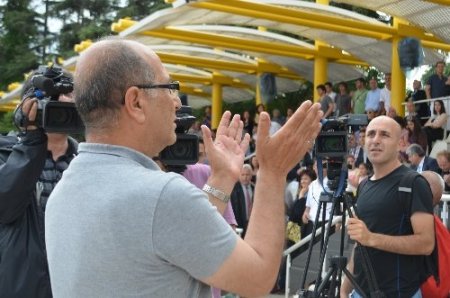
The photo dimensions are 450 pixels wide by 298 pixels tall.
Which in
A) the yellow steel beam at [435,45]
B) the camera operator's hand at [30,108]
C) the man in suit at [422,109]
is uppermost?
the yellow steel beam at [435,45]

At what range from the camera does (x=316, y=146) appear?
5.46 meters

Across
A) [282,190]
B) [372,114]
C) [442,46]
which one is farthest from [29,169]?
[442,46]

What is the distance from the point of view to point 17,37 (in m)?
46.9

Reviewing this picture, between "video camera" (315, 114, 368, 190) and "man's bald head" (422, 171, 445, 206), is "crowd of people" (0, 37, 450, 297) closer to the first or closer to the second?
"video camera" (315, 114, 368, 190)

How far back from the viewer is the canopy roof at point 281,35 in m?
15.5

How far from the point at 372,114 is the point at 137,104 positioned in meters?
14.2

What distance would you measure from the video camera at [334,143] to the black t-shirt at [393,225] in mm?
491

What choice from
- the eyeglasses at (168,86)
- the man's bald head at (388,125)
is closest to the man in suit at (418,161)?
the man's bald head at (388,125)

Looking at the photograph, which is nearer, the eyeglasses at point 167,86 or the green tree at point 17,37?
the eyeglasses at point 167,86

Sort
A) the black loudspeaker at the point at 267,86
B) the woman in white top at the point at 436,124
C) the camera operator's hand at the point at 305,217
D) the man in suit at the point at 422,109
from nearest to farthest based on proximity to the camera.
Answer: the camera operator's hand at the point at 305,217 < the woman in white top at the point at 436,124 < the man in suit at the point at 422,109 < the black loudspeaker at the point at 267,86

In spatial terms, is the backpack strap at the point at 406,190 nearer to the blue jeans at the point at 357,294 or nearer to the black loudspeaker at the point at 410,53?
the blue jeans at the point at 357,294

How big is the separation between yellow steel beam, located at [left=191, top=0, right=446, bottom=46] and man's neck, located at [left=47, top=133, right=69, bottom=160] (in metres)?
10.7

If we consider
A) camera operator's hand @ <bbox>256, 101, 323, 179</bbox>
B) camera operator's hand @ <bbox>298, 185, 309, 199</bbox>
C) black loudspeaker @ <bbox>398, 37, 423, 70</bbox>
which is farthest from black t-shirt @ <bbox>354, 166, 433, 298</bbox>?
black loudspeaker @ <bbox>398, 37, 423, 70</bbox>

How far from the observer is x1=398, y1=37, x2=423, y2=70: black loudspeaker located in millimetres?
16734
